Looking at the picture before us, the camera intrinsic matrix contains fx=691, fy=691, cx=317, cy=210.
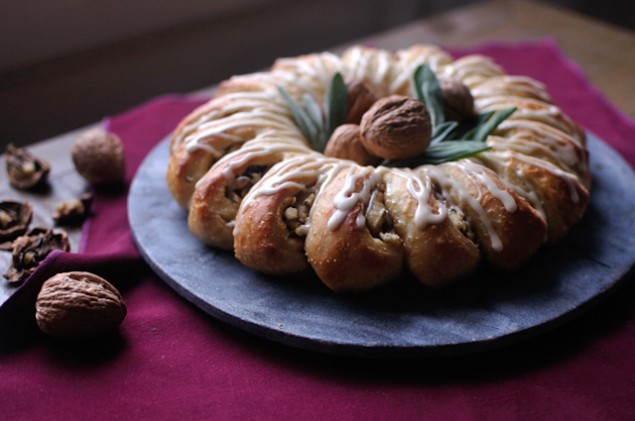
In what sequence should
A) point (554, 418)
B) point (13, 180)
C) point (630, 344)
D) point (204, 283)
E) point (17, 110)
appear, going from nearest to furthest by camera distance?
point (554, 418) < point (630, 344) < point (204, 283) < point (13, 180) < point (17, 110)

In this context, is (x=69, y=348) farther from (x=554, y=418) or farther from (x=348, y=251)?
(x=554, y=418)

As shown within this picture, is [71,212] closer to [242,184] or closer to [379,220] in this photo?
[242,184]

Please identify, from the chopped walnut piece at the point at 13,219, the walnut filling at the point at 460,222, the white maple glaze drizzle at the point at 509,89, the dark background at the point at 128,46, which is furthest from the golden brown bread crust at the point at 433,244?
the dark background at the point at 128,46

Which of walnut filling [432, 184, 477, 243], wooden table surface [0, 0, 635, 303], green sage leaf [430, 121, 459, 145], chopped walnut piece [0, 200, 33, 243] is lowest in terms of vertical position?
wooden table surface [0, 0, 635, 303]

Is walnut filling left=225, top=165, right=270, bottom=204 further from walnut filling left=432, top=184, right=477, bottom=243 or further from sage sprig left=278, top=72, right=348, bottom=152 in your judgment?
walnut filling left=432, top=184, right=477, bottom=243

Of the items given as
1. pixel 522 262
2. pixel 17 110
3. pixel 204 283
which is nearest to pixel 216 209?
pixel 204 283

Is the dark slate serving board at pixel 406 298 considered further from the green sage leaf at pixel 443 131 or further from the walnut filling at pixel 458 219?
the green sage leaf at pixel 443 131

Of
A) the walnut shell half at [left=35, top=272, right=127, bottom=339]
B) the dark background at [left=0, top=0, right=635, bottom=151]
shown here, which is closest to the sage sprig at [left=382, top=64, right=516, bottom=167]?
the walnut shell half at [left=35, top=272, right=127, bottom=339]
